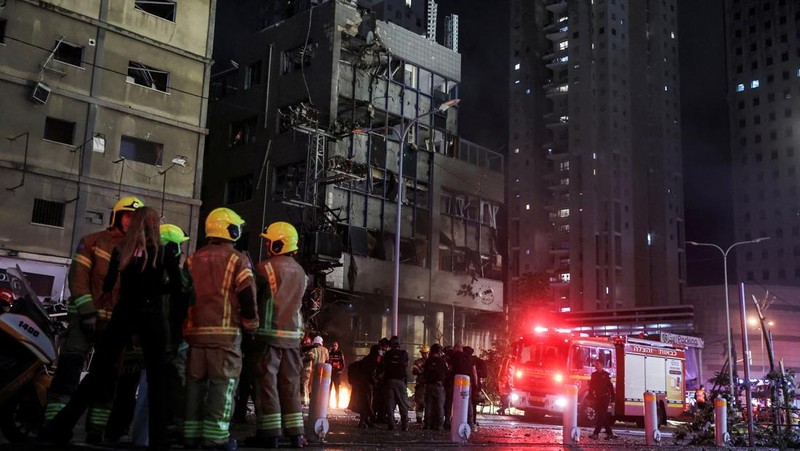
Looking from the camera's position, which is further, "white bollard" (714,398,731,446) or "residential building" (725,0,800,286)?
"residential building" (725,0,800,286)

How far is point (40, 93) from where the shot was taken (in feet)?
88.4

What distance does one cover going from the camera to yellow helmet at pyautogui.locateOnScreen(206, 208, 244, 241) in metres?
7.30

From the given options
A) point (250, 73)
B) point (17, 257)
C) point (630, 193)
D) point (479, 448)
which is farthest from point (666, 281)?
point (479, 448)

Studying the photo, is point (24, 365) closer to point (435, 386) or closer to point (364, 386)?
point (364, 386)

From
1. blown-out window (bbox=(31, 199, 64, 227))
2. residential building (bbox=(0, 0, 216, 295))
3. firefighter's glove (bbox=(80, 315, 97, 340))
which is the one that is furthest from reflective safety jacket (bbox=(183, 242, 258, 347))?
blown-out window (bbox=(31, 199, 64, 227))

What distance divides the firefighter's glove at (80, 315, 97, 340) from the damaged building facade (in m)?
27.7

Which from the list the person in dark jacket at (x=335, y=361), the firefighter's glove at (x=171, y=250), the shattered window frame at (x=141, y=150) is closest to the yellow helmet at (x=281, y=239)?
the firefighter's glove at (x=171, y=250)

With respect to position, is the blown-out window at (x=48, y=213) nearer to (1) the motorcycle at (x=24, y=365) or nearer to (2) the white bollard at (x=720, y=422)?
(1) the motorcycle at (x=24, y=365)

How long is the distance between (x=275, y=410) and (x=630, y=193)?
98.9m

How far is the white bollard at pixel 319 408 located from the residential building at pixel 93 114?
1975 cm

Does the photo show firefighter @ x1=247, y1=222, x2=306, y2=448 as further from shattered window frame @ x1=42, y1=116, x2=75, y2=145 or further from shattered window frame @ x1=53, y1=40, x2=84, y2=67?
shattered window frame @ x1=53, y1=40, x2=84, y2=67

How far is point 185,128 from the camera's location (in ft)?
102

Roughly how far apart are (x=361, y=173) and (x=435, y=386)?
23175 mm

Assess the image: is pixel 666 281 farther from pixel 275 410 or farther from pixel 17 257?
pixel 275 410
